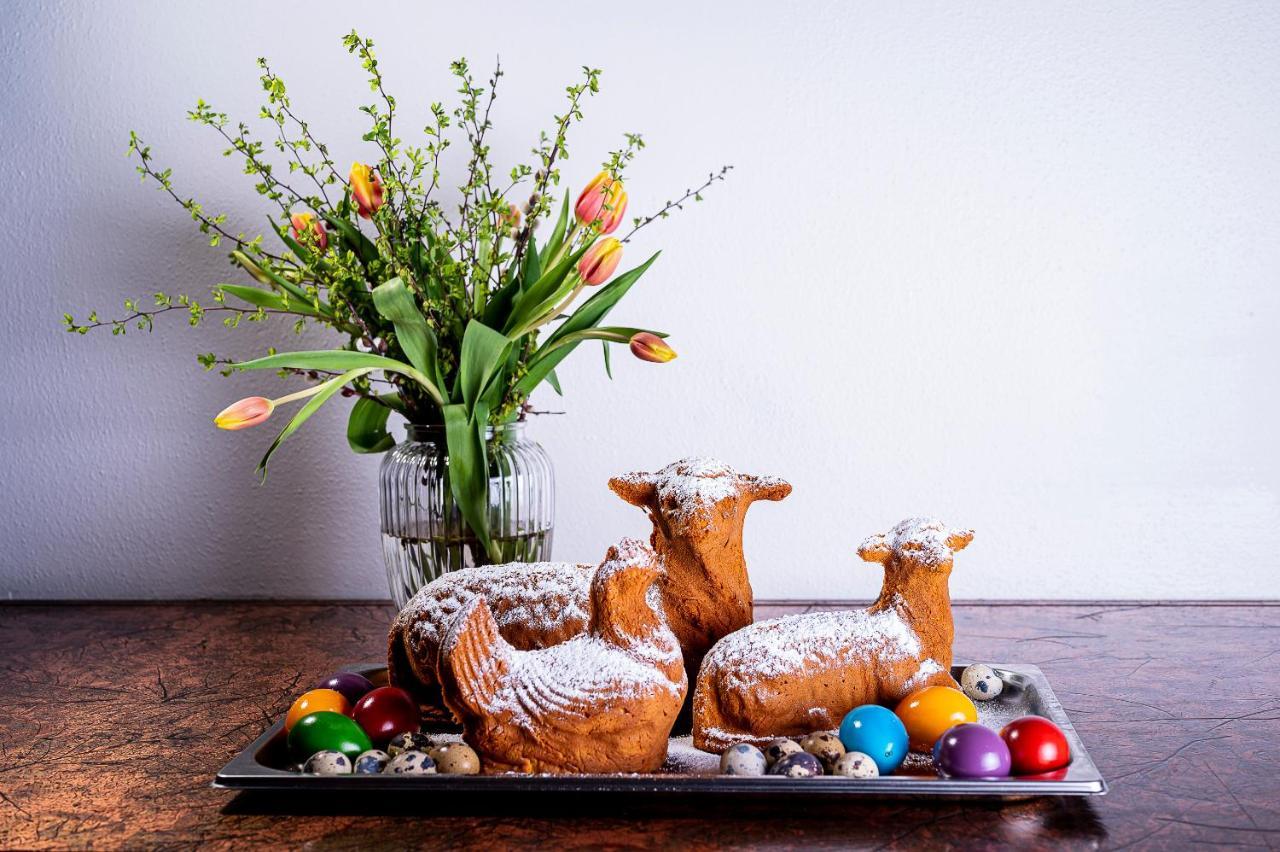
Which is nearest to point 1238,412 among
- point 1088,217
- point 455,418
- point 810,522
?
point 1088,217

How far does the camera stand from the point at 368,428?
1162 mm

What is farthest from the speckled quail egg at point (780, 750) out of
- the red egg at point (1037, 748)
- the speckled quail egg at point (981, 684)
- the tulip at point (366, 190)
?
the tulip at point (366, 190)

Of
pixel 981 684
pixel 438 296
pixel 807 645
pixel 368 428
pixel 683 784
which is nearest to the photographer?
pixel 683 784

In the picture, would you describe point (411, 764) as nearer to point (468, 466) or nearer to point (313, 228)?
point (468, 466)

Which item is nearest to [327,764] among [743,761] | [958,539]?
[743,761]

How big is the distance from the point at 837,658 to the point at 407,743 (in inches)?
12.2

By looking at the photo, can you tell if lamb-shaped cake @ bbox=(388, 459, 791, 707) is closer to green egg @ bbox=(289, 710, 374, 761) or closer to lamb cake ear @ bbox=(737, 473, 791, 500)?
lamb cake ear @ bbox=(737, 473, 791, 500)

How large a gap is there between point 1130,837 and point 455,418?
63 cm

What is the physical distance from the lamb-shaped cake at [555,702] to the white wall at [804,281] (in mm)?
638

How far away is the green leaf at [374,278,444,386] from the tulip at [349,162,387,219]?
4.2 inches

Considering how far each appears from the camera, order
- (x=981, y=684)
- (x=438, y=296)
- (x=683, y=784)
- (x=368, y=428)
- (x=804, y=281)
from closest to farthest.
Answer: (x=683, y=784) < (x=981, y=684) < (x=438, y=296) < (x=368, y=428) < (x=804, y=281)

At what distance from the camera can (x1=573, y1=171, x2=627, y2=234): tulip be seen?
1072 mm

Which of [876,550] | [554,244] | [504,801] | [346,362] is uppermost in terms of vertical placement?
[554,244]

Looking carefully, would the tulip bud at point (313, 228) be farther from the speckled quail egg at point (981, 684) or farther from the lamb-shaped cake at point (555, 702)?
the speckled quail egg at point (981, 684)
